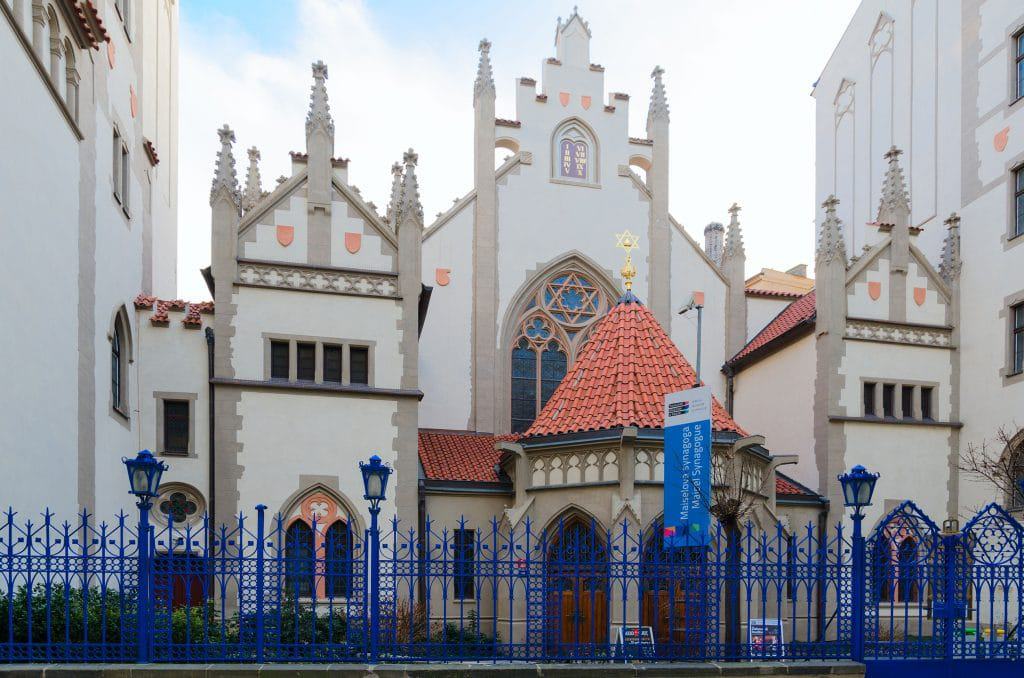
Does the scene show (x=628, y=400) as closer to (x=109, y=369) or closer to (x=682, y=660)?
(x=682, y=660)

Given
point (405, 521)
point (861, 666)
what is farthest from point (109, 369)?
point (861, 666)

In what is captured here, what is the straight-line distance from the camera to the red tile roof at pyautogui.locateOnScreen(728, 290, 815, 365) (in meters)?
26.3

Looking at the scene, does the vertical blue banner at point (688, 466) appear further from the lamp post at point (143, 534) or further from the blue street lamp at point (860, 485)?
the lamp post at point (143, 534)

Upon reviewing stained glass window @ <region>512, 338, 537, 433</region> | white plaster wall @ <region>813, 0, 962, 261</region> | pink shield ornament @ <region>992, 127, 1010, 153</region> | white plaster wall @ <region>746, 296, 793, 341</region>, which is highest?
white plaster wall @ <region>813, 0, 962, 261</region>

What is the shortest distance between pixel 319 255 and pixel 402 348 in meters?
2.68

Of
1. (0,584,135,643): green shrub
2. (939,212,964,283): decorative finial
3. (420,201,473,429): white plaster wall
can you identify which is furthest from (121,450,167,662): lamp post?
(939,212,964,283): decorative finial

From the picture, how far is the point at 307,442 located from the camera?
21.3 meters

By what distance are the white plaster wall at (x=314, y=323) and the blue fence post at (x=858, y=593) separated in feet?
→ 38.2

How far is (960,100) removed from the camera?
Answer: 2659 cm

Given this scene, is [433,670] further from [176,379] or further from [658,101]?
[658,101]

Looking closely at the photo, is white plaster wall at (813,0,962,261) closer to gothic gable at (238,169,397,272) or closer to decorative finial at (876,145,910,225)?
decorative finial at (876,145,910,225)

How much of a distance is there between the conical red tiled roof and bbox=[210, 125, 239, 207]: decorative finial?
26.6ft

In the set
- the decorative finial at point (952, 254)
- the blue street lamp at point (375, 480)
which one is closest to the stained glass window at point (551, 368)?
the decorative finial at point (952, 254)

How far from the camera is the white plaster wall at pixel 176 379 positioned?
21.1m
